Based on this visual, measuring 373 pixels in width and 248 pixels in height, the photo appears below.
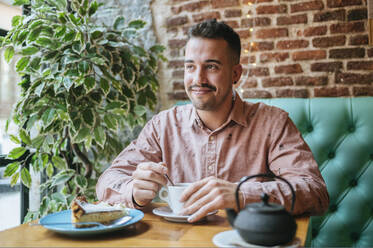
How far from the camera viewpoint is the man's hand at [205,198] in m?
1.02

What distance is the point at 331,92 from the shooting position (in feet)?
6.96

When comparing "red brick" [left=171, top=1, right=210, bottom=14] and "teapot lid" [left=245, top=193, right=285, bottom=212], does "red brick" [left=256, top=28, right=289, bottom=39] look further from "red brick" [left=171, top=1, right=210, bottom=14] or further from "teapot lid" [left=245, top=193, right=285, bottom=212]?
"teapot lid" [left=245, top=193, right=285, bottom=212]

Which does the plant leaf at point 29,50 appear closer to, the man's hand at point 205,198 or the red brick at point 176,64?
the red brick at point 176,64

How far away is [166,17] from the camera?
2553mm

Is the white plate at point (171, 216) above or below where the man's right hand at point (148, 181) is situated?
below

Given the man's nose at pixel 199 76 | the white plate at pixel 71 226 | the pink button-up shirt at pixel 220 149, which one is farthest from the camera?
the man's nose at pixel 199 76

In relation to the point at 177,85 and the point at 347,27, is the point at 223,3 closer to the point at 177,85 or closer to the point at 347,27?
the point at 177,85

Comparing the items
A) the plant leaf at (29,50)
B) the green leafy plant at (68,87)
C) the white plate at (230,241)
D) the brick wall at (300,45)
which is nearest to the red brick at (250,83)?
the brick wall at (300,45)

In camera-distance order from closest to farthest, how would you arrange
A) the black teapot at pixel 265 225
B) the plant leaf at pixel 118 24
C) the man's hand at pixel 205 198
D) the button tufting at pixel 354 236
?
the black teapot at pixel 265 225 → the man's hand at pixel 205 198 → the button tufting at pixel 354 236 → the plant leaf at pixel 118 24

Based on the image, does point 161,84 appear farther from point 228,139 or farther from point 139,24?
point 228,139

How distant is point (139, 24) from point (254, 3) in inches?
29.1

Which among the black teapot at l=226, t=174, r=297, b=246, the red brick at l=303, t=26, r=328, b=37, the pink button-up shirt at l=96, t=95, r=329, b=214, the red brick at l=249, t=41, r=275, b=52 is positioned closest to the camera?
the black teapot at l=226, t=174, r=297, b=246

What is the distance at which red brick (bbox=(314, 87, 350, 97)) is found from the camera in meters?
2.10

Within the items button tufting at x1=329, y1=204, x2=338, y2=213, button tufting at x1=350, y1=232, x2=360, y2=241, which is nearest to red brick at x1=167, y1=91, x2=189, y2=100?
button tufting at x1=329, y1=204, x2=338, y2=213
